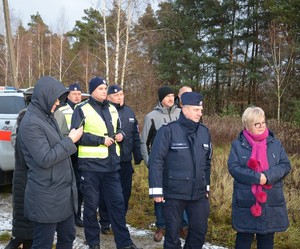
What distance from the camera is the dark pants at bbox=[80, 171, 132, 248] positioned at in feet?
13.4

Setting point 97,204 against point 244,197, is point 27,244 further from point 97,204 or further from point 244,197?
point 244,197

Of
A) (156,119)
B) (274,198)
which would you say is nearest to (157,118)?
(156,119)

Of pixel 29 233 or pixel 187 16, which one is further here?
pixel 187 16

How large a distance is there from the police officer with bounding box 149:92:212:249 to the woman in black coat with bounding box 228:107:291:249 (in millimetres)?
320

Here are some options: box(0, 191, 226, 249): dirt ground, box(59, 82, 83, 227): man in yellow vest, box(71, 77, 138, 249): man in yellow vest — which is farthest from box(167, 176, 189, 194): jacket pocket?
box(59, 82, 83, 227): man in yellow vest

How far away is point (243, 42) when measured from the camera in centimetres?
2739

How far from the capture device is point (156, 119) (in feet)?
15.5

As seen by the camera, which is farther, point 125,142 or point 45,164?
point 125,142

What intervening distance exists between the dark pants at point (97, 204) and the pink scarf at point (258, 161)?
1.54 metres

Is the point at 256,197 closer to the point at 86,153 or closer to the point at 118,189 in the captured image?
the point at 118,189

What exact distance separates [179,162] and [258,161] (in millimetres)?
715

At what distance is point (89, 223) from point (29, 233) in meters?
0.89

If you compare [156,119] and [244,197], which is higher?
[156,119]

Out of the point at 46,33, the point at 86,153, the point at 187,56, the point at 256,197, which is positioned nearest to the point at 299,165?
the point at 256,197
